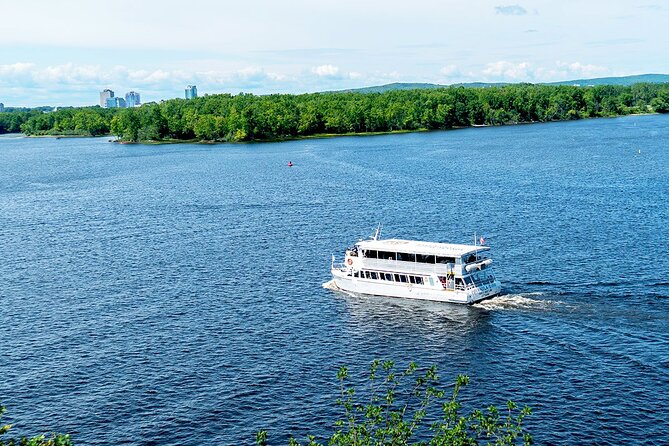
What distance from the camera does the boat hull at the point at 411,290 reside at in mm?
104562

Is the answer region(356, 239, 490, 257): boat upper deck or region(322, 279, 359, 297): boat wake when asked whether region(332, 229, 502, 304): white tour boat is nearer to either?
region(356, 239, 490, 257): boat upper deck

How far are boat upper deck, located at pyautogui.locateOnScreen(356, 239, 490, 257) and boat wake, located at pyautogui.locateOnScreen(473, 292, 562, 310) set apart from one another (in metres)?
7.48

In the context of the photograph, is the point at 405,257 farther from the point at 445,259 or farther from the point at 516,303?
the point at 516,303

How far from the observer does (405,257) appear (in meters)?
111

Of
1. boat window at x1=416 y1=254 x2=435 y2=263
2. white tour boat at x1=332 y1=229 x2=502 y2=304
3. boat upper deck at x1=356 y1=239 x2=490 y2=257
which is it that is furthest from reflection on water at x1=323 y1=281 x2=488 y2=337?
boat upper deck at x1=356 y1=239 x2=490 y2=257

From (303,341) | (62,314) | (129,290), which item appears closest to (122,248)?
(129,290)

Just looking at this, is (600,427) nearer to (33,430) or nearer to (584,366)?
(584,366)

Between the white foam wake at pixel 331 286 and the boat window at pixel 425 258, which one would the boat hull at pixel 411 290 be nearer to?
the white foam wake at pixel 331 286

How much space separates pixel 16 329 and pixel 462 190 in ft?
412

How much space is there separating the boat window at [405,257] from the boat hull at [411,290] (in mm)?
3550

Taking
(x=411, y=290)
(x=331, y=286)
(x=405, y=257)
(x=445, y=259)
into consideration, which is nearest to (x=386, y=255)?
(x=405, y=257)

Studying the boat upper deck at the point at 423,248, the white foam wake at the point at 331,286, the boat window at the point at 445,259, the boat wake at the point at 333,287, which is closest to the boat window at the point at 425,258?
the boat upper deck at the point at 423,248

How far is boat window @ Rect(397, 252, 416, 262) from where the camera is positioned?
110 m

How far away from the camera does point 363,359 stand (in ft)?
284
